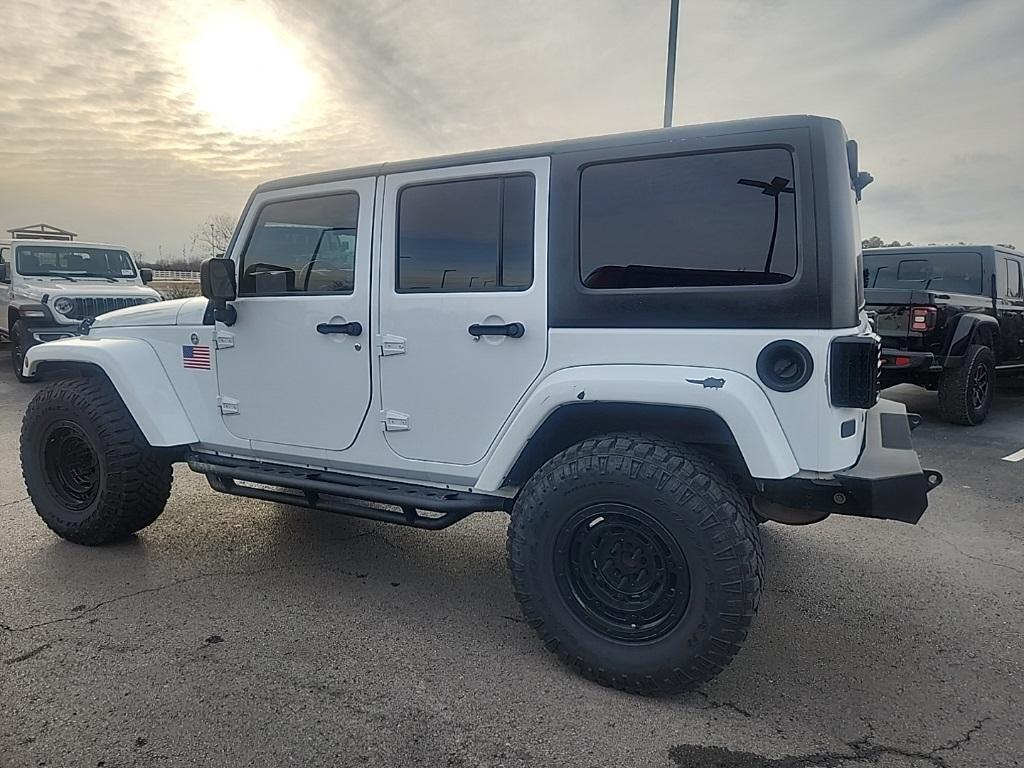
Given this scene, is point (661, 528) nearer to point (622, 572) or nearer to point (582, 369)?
point (622, 572)

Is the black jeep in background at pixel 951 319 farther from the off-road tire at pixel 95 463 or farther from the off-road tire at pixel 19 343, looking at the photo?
the off-road tire at pixel 19 343

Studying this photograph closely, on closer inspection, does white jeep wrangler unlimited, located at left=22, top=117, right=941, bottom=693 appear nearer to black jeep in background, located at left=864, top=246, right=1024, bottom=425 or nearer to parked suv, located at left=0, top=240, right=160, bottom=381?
black jeep in background, located at left=864, top=246, right=1024, bottom=425

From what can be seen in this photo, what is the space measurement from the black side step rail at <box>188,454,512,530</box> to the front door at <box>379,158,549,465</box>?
0.17 meters

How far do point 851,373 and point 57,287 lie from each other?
11.5 meters

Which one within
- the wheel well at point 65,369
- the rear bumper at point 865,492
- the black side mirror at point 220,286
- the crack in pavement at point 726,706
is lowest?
the crack in pavement at point 726,706

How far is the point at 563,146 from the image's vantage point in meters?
2.81

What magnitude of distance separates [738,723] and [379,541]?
91.6 inches

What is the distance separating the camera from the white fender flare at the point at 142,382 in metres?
3.65

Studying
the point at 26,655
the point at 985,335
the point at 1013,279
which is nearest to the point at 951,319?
the point at 985,335

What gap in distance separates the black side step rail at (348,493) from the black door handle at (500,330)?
70cm

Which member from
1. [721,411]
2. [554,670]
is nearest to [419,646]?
[554,670]

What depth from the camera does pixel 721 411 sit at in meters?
2.41

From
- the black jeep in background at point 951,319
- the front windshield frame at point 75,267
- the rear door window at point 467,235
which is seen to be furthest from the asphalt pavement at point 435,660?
the front windshield frame at point 75,267

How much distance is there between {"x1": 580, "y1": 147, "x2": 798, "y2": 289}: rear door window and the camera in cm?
243
